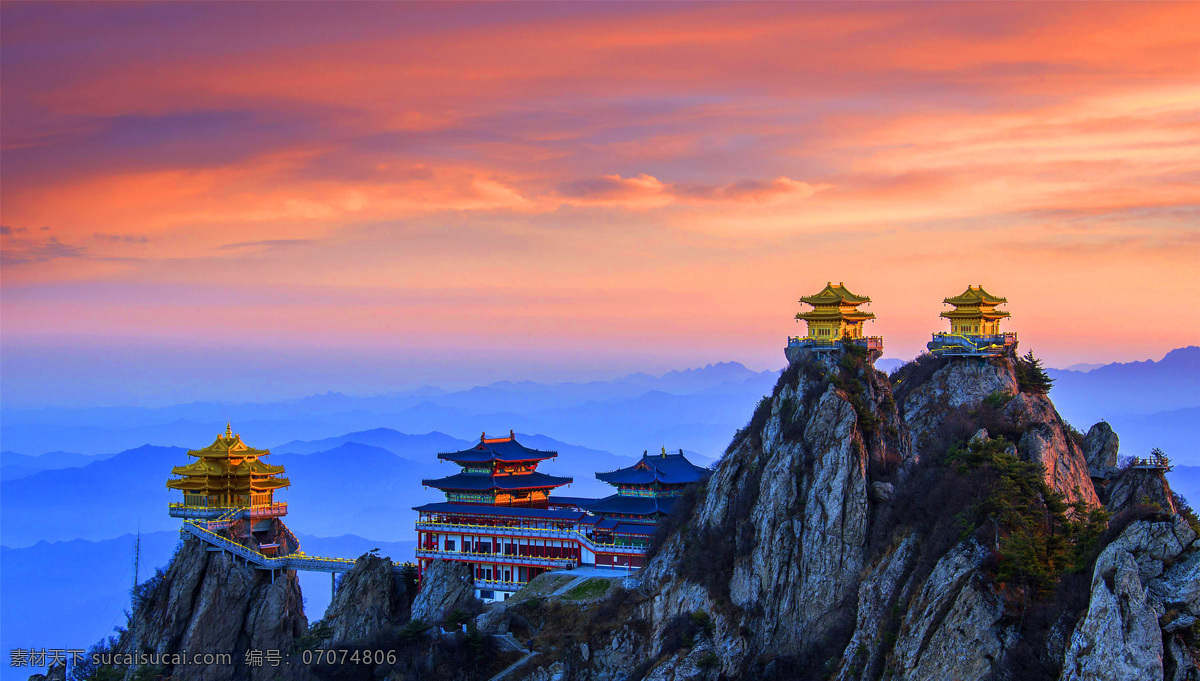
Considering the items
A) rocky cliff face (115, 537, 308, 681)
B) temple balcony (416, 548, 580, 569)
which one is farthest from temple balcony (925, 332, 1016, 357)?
rocky cliff face (115, 537, 308, 681)

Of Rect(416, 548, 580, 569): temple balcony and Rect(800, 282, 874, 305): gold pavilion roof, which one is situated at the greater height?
Rect(800, 282, 874, 305): gold pavilion roof

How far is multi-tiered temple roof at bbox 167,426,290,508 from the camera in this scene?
332 feet

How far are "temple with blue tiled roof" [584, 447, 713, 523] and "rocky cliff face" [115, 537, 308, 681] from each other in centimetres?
2794

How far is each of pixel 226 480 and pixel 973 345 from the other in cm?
6431

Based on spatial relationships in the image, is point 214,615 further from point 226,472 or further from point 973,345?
point 973,345

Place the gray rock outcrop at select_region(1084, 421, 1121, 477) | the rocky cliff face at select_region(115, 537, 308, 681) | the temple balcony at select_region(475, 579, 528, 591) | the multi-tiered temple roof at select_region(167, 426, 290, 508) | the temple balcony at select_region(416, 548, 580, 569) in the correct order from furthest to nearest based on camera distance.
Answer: the multi-tiered temple roof at select_region(167, 426, 290, 508) → the rocky cliff face at select_region(115, 537, 308, 681) → the temple balcony at select_region(475, 579, 528, 591) → the temple balcony at select_region(416, 548, 580, 569) → the gray rock outcrop at select_region(1084, 421, 1121, 477)

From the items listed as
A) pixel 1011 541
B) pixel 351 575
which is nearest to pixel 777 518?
pixel 1011 541

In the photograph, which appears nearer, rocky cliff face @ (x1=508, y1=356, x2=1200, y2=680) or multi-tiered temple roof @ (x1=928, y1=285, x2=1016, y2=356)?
rocky cliff face @ (x1=508, y1=356, x2=1200, y2=680)

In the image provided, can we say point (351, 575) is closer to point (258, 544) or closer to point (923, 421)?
point (258, 544)

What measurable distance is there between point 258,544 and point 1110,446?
68904 mm

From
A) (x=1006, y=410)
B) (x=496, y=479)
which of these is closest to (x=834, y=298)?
(x=1006, y=410)

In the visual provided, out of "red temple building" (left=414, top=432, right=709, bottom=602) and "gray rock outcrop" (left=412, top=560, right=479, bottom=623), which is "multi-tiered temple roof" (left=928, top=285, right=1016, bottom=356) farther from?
"gray rock outcrop" (left=412, top=560, right=479, bottom=623)

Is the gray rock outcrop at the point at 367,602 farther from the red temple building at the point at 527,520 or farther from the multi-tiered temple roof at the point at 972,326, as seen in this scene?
the multi-tiered temple roof at the point at 972,326

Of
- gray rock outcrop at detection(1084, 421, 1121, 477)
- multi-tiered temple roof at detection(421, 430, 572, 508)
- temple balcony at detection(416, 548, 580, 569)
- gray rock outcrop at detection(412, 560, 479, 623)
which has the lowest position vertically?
gray rock outcrop at detection(412, 560, 479, 623)
